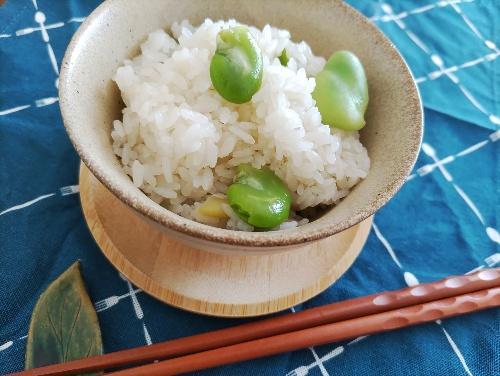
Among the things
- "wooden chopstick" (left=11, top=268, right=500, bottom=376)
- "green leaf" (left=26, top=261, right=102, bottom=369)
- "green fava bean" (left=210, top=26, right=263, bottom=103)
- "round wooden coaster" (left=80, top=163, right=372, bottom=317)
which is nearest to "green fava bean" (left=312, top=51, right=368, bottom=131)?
"green fava bean" (left=210, top=26, right=263, bottom=103)

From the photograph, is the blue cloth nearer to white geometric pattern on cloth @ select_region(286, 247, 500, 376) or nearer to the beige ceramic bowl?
white geometric pattern on cloth @ select_region(286, 247, 500, 376)

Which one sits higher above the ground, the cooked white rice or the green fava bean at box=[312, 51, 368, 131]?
the green fava bean at box=[312, 51, 368, 131]

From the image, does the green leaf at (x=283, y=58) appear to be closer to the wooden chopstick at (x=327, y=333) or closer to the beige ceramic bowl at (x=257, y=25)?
the beige ceramic bowl at (x=257, y=25)

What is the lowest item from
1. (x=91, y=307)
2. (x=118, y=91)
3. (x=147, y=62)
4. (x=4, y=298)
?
(x=4, y=298)

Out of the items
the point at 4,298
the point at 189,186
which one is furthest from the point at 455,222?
the point at 4,298

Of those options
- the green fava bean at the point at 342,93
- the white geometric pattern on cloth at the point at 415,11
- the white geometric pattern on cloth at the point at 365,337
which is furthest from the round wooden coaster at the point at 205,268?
the white geometric pattern on cloth at the point at 415,11

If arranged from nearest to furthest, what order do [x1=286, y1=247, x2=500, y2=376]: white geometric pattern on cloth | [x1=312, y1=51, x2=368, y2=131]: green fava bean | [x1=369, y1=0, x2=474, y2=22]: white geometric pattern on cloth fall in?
[x1=286, y1=247, x2=500, y2=376]: white geometric pattern on cloth → [x1=312, y1=51, x2=368, y2=131]: green fava bean → [x1=369, y1=0, x2=474, y2=22]: white geometric pattern on cloth

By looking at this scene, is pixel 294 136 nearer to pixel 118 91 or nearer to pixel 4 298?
pixel 118 91
